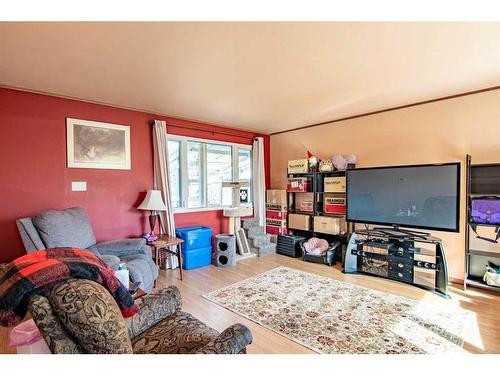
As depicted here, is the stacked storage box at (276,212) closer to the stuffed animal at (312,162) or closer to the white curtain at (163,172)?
the stuffed animal at (312,162)

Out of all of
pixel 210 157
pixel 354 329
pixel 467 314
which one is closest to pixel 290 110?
pixel 210 157

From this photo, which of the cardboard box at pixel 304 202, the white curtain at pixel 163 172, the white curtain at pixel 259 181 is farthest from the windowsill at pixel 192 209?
the cardboard box at pixel 304 202

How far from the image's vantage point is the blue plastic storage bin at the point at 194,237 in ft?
12.3

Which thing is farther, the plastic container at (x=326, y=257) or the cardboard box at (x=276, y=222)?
the cardboard box at (x=276, y=222)

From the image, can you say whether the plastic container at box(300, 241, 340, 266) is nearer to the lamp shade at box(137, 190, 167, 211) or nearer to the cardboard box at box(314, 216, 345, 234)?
the cardboard box at box(314, 216, 345, 234)

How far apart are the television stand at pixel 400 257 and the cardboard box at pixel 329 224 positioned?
45 cm

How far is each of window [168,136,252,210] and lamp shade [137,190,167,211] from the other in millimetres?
499

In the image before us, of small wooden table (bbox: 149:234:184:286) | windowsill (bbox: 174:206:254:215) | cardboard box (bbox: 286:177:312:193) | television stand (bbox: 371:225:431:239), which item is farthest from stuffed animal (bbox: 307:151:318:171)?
small wooden table (bbox: 149:234:184:286)

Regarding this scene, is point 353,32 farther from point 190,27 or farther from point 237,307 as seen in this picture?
point 237,307

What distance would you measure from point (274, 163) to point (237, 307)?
3.32m

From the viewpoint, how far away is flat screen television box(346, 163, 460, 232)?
2945 millimetres

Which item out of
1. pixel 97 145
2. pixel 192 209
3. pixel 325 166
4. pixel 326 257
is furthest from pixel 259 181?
pixel 97 145

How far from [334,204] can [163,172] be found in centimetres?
272

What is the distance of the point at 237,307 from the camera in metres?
2.60
